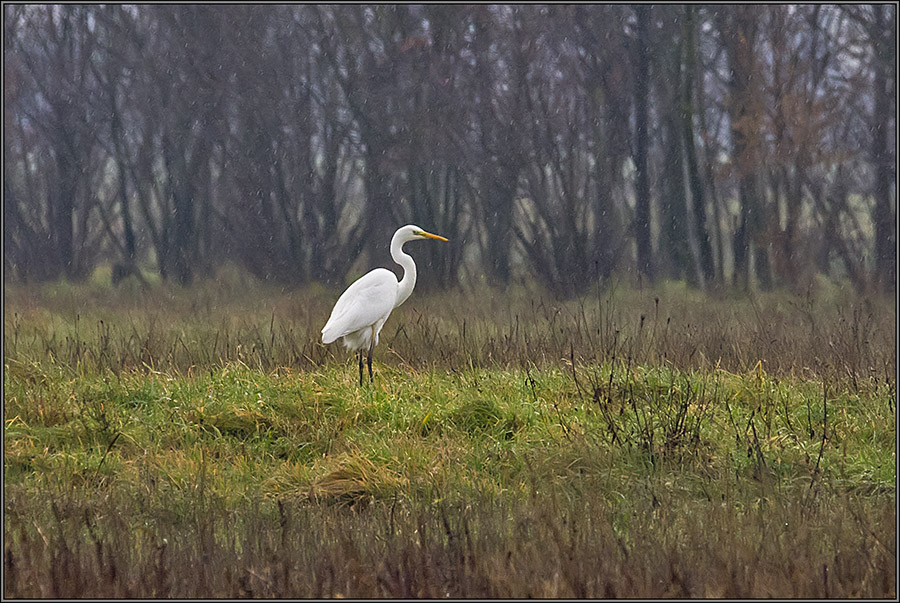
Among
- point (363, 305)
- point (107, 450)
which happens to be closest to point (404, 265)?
point (363, 305)

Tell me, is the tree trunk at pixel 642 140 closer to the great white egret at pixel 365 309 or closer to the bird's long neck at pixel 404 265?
the bird's long neck at pixel 404 265

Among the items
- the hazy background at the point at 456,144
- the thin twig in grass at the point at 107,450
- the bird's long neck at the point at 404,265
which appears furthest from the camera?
the hazy background at the point at 456,144

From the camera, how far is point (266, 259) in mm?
17438

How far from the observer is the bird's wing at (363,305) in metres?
7.68

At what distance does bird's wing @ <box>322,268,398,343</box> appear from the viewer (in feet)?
25.2

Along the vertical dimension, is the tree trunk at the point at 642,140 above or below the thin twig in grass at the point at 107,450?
above

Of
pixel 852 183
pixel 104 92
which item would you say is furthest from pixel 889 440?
pixel 104 92

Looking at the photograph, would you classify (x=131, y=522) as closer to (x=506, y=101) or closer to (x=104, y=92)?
(x=506, y=101)

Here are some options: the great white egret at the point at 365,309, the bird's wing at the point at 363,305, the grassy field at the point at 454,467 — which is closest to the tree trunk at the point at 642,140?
the grassy field at the point at 454,467

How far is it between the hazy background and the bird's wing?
656 cm

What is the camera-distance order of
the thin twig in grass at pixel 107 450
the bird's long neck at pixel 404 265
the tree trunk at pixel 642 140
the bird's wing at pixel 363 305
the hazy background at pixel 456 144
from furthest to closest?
the tree trunk at pixel 642 140
the hazy background at pixel 456 144
the bird's long neck at pixel 404 265
the bird's wing at pixel 363 305
the thin twig in grass at pixel 107 450

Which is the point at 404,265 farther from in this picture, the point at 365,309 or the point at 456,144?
the point at 456,144

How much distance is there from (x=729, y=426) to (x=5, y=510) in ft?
13.0

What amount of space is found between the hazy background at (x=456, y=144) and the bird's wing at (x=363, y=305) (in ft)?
21.5
